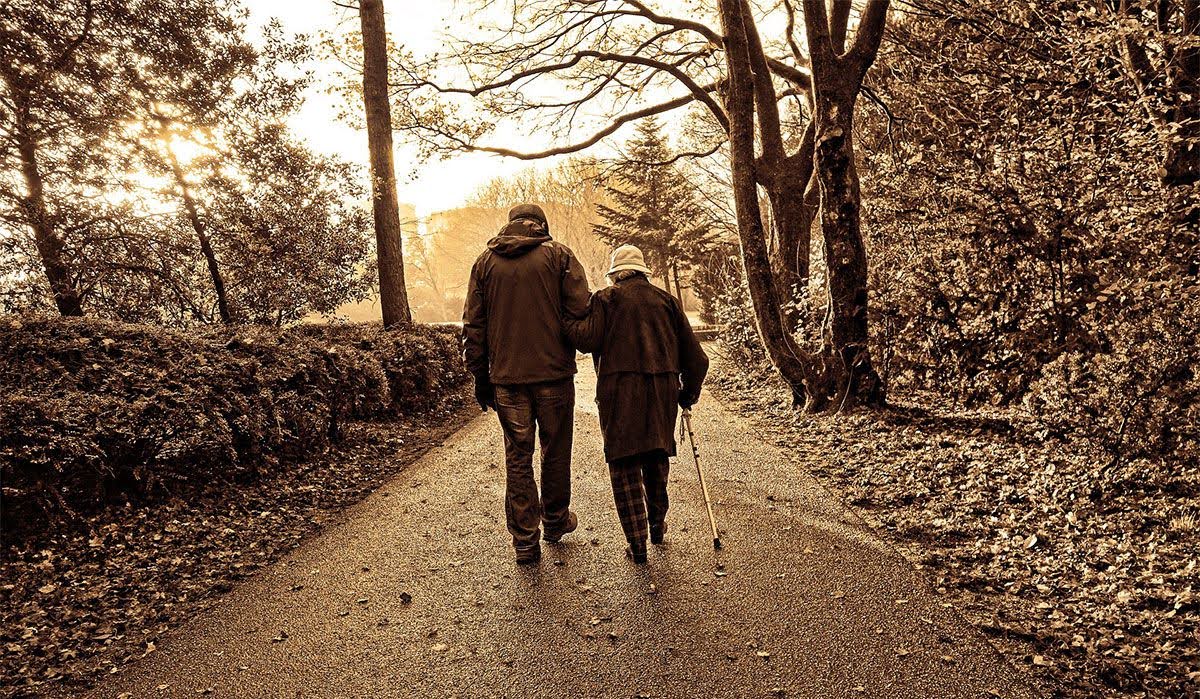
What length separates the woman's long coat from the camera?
480 centimetres

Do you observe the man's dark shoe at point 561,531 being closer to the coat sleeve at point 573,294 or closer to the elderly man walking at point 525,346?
the elderly man walking at point 525,346

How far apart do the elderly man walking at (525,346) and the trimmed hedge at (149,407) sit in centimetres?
284

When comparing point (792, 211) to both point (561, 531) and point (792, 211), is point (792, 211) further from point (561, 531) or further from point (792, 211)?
point (561, 531)

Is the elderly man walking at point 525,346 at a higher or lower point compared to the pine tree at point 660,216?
lower

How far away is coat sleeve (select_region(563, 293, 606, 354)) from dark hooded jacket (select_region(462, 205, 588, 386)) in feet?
0.20

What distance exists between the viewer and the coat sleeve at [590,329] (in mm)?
4863

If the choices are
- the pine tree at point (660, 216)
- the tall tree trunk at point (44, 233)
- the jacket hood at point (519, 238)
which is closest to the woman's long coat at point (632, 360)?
the jacket hood at point (519, 238)

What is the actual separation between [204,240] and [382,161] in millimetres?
3168

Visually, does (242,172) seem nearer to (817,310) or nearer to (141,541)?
(141,541)

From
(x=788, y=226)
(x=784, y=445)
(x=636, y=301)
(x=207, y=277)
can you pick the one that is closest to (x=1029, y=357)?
(x=784, y=445)

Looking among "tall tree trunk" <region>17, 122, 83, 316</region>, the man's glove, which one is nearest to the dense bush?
the man's glove

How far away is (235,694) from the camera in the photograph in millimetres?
3459

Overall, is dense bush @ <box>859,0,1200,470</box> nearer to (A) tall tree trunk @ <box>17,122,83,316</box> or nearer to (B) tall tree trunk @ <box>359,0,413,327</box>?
(B) tall tree trunk @ <box>359,0,413,327</box>

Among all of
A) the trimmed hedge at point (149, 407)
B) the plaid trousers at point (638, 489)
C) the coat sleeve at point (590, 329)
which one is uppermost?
the coat sleeve at point (590, 329)
